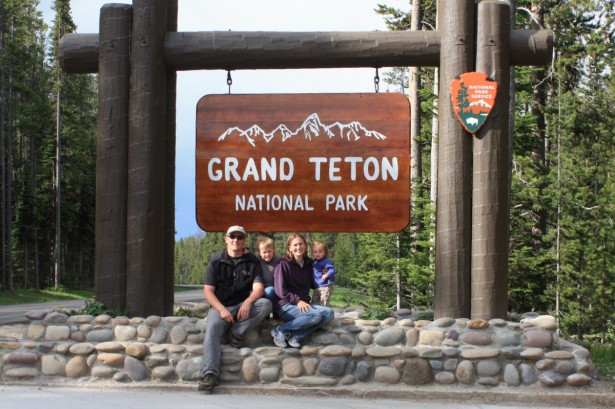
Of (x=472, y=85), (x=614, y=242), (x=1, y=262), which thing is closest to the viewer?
Answer: (x=472, y=85)

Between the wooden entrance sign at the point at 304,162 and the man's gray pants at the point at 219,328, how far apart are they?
101 cm

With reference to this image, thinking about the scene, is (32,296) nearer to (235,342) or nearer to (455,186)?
(235,342)

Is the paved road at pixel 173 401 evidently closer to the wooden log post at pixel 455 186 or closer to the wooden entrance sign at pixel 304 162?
the wooden log post at pixel 455 186

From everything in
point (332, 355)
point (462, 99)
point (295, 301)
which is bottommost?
point (332, 355)

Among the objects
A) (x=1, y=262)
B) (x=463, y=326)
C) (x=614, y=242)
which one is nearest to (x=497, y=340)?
(x=463, y=326)

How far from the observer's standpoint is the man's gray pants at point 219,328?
666cm

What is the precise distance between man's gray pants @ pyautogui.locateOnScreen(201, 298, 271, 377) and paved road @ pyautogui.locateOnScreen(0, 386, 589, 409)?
0.29 m

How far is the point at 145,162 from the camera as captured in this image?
7586 mm

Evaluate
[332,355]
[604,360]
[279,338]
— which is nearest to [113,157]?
[279,338]

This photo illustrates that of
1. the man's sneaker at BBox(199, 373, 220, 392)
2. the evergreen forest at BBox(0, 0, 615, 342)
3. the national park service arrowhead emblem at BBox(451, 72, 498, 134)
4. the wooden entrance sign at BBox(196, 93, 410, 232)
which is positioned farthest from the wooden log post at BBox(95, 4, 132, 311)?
the evergreen forest at BBox(0, 0, 615, 342)

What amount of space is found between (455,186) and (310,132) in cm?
162

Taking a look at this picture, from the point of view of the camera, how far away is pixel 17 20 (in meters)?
38.3

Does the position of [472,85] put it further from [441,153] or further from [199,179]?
[199,179]

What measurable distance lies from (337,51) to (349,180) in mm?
1358
